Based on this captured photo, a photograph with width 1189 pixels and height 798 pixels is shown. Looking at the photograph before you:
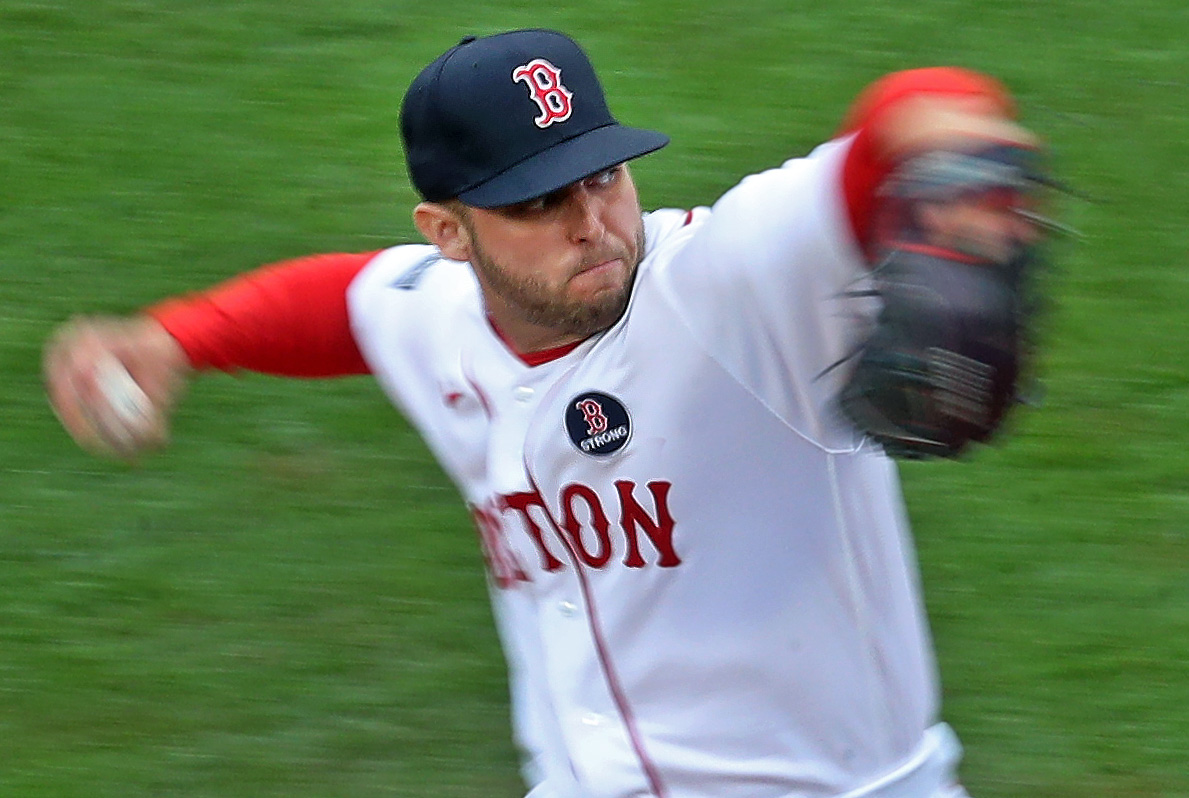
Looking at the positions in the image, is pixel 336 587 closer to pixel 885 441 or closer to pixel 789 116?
pixel 789 116

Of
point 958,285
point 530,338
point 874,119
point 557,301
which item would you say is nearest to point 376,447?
point 530,338

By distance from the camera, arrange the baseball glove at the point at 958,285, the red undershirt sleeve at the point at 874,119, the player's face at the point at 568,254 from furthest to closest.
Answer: the player's face at the point at 568,254, the red undershirt sleeve at the point at 874,119, the baseball glove at the point at 958,285

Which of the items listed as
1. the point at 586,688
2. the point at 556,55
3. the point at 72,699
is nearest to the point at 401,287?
the point at 556,55

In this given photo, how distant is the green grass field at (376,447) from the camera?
4.16 m

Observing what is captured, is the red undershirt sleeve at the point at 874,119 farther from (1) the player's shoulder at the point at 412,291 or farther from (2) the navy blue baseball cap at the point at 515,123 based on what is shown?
(1) the player's shoulder at the point at 412,291

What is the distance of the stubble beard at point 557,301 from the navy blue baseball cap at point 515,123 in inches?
4.8

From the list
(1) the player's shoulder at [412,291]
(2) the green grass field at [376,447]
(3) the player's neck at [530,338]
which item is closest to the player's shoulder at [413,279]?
(1) the player's shoulder at [412,291]

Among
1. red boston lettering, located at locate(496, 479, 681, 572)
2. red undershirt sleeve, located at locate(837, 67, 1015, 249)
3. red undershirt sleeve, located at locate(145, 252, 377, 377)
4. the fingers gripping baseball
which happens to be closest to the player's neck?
red boston lettering, located at locate(496, 479, 681, 572)

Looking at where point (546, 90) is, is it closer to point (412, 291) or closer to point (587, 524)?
point (412, 291)

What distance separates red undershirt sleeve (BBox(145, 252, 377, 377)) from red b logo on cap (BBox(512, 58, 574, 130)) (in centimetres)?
68

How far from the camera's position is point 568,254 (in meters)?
2.67

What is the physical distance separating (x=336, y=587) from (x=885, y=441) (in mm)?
2509

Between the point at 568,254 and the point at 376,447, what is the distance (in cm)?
219

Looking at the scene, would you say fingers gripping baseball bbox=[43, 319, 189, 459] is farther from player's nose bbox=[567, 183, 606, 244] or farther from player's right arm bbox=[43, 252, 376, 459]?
player's nose bbox=[567, 183, 606, 244]
